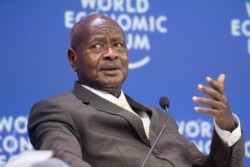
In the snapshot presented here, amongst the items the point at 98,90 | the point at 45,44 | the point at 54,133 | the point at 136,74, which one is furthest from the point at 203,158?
the point at 45,44

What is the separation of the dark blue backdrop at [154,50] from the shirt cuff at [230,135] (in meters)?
0.74

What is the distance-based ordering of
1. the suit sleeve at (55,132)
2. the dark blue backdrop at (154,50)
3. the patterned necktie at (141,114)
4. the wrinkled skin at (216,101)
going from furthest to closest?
the dark blue backdrop at (154,50), the patterned necktie at (141,114), the wrinkled skin at (216,101), the suit sleeve at (55,132)

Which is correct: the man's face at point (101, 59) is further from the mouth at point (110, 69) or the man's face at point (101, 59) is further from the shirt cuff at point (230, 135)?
the shirt cuff at point (230, 135)

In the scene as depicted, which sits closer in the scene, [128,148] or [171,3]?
[128,148]

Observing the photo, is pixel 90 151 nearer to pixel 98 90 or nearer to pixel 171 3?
pixel 98 90

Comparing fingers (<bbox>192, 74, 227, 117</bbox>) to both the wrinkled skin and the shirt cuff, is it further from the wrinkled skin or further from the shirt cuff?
the shirt cuff

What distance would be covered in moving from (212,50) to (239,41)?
5.4 inches

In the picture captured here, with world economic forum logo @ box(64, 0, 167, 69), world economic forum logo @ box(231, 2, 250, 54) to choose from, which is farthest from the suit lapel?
world economic forum logo @ box(231, 2, 250, 54)

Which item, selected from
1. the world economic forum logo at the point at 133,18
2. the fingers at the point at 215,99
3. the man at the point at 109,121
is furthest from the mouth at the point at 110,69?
the world economic forum logo at the point at 133,18

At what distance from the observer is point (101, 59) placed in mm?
1692

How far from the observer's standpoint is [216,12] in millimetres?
2549

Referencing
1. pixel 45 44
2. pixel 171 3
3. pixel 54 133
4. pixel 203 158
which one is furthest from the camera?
pixel 171 3

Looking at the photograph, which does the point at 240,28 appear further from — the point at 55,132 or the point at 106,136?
the point at 55,132

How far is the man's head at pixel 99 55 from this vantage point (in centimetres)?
169
